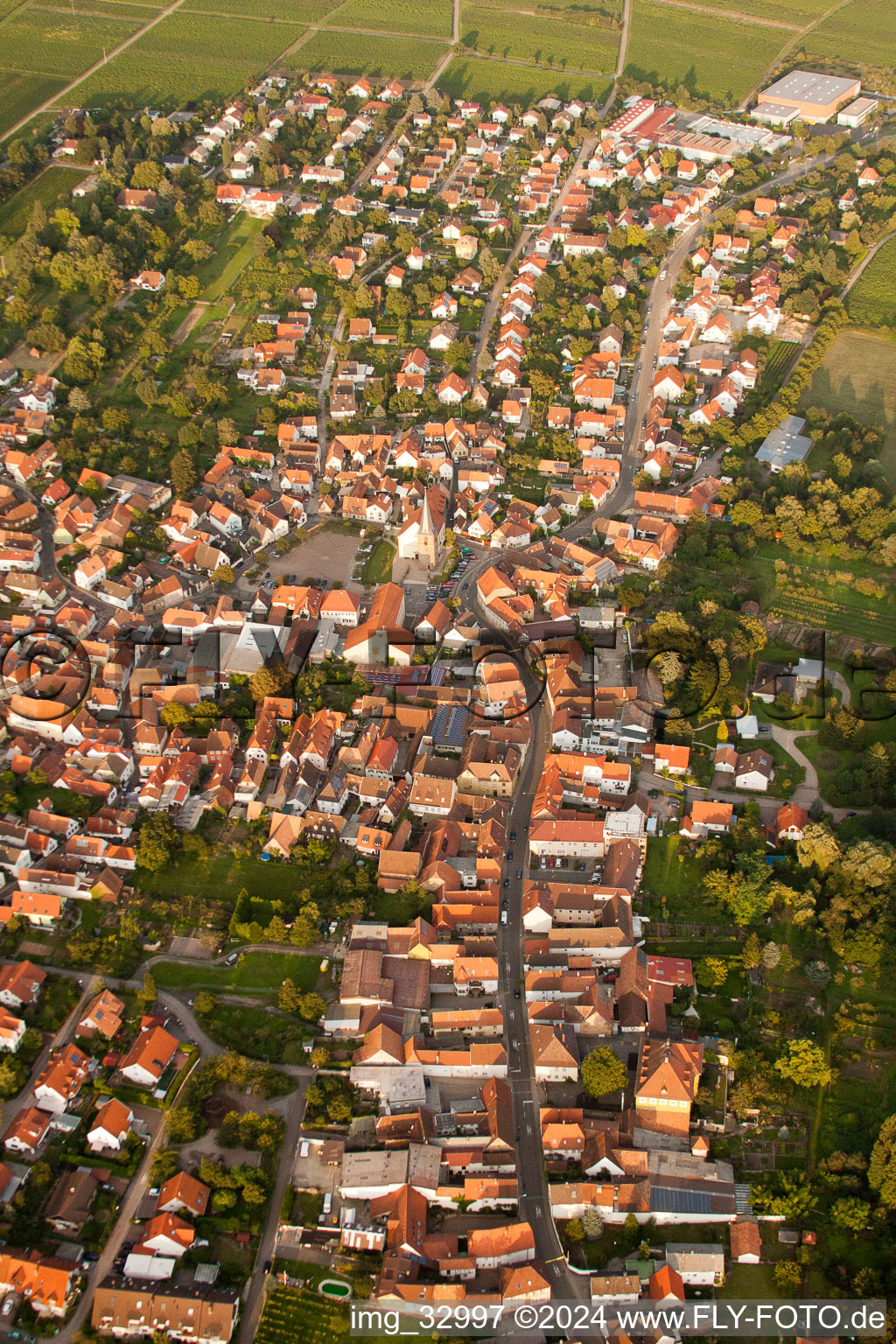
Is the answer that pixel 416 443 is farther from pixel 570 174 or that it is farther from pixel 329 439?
pixel 570 174

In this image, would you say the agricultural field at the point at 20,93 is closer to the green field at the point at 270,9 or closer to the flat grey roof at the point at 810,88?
the green field at the point at 270,9

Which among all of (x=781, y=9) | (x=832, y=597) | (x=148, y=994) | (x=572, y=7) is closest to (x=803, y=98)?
(x=781, y=9)

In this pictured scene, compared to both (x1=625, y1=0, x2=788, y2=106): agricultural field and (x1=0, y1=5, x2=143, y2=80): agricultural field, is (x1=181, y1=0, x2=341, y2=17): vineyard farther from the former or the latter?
(x1=625, y1=0, x2=788, y2=106): agricultural field

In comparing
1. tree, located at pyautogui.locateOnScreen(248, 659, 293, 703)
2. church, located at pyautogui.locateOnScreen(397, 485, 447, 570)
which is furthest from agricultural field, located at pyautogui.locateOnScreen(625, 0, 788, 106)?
tree, located at pyautogui.locateOnScreen(248, 659, 293, 703)

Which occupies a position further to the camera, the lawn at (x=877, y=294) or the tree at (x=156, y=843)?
the lawn at (x=877, y=294)

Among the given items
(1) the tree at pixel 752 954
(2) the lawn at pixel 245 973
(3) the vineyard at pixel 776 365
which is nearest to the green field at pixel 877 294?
(3) the vineyard at pixel 776 365

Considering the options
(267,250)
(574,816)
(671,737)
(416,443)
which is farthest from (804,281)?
(574,816)
